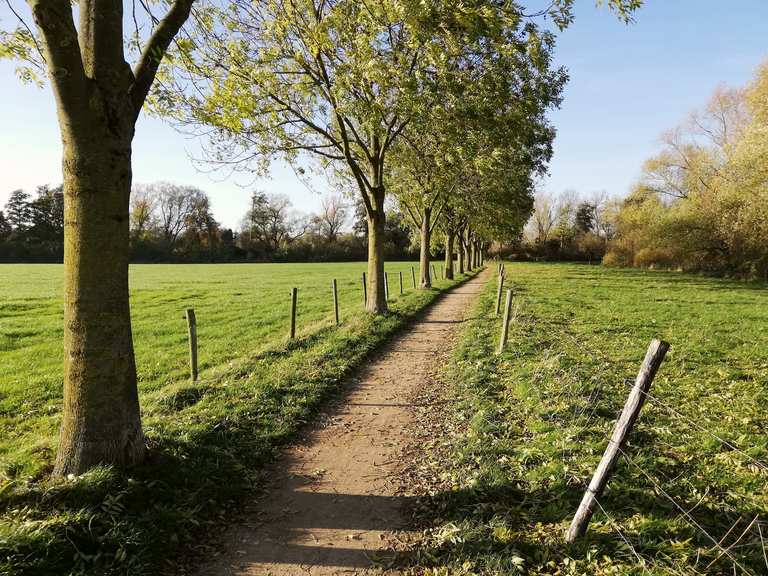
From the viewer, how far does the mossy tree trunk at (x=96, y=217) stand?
424 centimetres

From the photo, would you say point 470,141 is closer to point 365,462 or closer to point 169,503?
point 365,462

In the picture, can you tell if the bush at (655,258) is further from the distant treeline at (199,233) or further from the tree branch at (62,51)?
the tree branch at (62,51)

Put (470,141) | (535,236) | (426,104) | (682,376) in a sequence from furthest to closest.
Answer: (535,236)
(470,141)
(426,104)
(682,376)

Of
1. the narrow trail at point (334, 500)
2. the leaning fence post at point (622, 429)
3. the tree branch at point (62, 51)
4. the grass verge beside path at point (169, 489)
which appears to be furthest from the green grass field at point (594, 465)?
the tree branch at point (62, 51)

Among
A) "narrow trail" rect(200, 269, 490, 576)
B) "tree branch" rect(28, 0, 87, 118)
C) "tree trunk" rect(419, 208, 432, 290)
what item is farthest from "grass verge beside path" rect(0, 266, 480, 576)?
"tree trunk" rect(419, 208, 432, 290)

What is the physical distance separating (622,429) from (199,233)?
326 ft

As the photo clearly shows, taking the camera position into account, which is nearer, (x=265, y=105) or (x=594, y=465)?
(x=594, y=465)

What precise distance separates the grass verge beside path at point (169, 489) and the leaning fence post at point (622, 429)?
141 inches

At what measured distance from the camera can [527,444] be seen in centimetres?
605

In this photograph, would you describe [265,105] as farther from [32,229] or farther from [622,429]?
[32,229]

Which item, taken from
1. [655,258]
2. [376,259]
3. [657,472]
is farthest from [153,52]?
[655,258]

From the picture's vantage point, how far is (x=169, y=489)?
4.78 meters

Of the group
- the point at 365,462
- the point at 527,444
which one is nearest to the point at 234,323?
the point at 365,462

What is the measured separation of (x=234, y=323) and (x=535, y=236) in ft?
282
